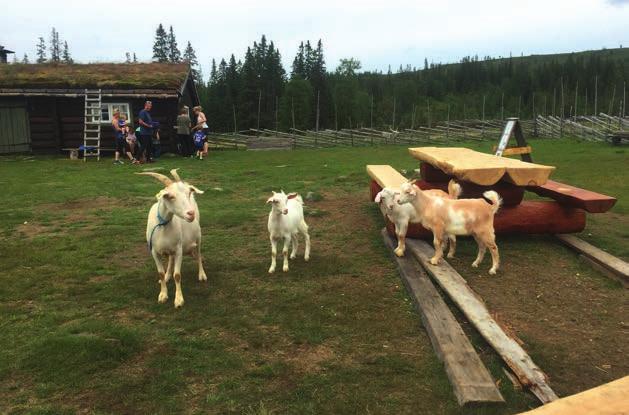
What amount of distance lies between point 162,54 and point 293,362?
10342 centimetres

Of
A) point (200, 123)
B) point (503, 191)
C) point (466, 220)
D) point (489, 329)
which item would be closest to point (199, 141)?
point (200, 123)

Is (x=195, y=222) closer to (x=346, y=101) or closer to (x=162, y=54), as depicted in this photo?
(x=346, y=101)

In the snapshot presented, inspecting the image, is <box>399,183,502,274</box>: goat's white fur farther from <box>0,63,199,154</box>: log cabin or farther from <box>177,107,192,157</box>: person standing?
<box>0,63,199,154</box>: log cabin

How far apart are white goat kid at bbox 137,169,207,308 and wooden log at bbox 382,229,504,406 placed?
2607 millimetres

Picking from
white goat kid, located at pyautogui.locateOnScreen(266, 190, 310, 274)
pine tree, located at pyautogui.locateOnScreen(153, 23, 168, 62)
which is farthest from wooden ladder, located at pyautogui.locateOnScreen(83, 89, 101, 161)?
pine tree, located at pyautogui.locateOnScreen(153, 23, 168, 62)

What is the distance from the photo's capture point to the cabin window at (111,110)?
22281 mm

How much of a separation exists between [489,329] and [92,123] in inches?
821

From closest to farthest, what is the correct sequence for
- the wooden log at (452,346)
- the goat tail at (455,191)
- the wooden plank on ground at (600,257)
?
the wooden log at (452,346) < the wooden plank on ground at (600,257) < the goat tail at (455,191)

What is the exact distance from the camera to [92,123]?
2114cm

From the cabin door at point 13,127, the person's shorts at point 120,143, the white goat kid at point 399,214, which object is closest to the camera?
the white goat kid at point 399,214

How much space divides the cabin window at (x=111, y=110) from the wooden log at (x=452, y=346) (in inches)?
784

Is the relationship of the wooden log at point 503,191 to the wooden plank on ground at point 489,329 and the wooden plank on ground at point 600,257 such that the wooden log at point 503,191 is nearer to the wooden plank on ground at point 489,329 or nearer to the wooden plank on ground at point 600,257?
the wooden plank on ground at point 600,257

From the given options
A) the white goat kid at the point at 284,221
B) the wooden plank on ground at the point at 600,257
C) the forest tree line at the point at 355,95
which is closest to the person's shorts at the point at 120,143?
the white goat kid at the point at 284,221

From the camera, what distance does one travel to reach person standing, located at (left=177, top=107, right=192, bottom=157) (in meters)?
20.4
